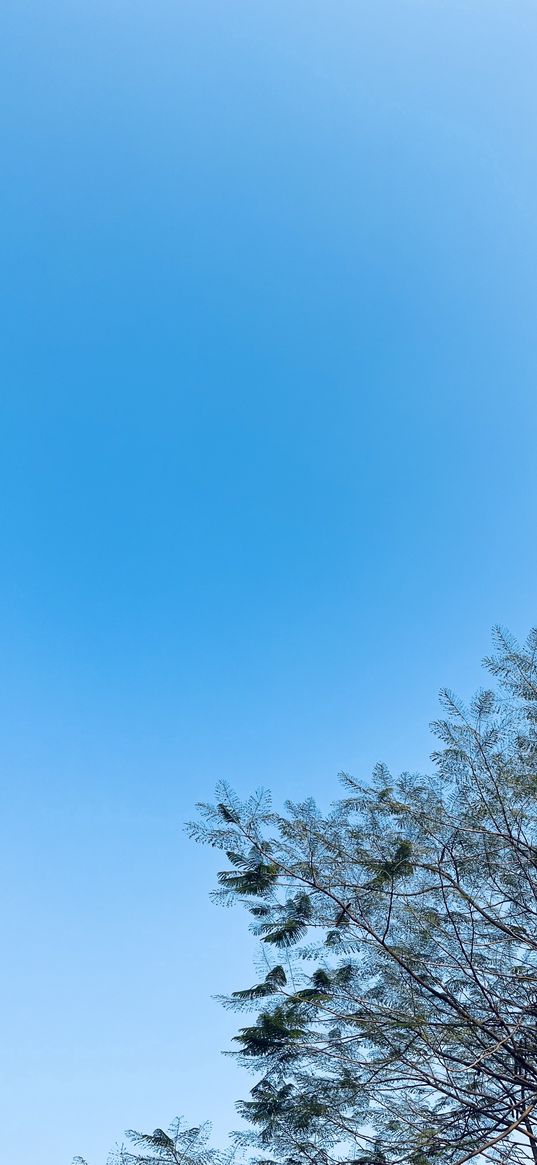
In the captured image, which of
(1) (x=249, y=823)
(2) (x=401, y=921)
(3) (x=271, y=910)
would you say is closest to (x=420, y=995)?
(2) (x=401, y=921)

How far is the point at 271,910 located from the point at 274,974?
1.33 ft

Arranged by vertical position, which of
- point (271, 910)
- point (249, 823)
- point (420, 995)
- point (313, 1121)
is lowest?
point (313, 1121)

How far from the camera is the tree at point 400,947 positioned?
13.0 feet

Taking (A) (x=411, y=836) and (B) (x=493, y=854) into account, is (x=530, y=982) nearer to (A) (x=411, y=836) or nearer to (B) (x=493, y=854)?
(B) (x=493, y=854)

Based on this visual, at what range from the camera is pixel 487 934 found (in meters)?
4.35

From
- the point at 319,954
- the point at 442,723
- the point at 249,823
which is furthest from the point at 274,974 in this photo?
the point at 442,723

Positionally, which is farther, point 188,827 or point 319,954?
point 319,954

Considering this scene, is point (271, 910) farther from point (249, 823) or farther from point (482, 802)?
point (482, 802)

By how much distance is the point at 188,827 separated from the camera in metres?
Answer: 3.99

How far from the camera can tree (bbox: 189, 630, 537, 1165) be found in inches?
155

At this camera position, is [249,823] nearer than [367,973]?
Yes

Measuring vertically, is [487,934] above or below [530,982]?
above

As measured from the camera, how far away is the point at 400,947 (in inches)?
162

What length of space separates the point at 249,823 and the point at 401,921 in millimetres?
1088
